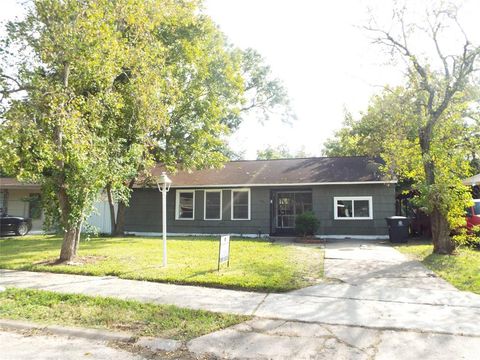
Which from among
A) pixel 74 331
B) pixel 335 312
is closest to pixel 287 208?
pixel 335 312

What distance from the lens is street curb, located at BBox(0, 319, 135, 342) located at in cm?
486

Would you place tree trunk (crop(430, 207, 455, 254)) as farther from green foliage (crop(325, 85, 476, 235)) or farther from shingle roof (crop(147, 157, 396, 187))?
shingle roof (crop(147, 157, 396, 187))

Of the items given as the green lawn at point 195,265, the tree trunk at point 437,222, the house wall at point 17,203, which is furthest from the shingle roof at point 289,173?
the house wall at point 17,203

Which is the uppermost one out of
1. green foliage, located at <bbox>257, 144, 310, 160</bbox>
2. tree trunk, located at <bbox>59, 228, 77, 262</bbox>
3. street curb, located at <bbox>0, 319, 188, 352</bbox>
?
green foliage, located at <bbox>257, 144, 310, 160</bbox>

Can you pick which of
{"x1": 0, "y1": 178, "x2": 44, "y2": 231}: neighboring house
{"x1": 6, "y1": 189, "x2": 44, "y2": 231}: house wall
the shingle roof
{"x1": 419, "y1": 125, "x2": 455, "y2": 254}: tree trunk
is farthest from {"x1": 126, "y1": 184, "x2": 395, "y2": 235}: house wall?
{"x1": 6, "y1": 189, "x2": 44, "y2": 231}: house wall

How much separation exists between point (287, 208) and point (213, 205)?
3.85 m

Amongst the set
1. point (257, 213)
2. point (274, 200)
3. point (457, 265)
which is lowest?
point (457, 265)

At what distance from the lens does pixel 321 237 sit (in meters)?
18.2

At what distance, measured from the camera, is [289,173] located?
803 inches

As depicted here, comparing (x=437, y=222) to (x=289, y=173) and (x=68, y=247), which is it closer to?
(x=289, y=173)

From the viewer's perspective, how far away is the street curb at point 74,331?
4.86 m

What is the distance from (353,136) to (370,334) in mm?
24684

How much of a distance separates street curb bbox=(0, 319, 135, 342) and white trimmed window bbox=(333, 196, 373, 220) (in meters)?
14.7

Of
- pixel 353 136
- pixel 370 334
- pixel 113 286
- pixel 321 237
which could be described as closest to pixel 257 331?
pixel 370 334
